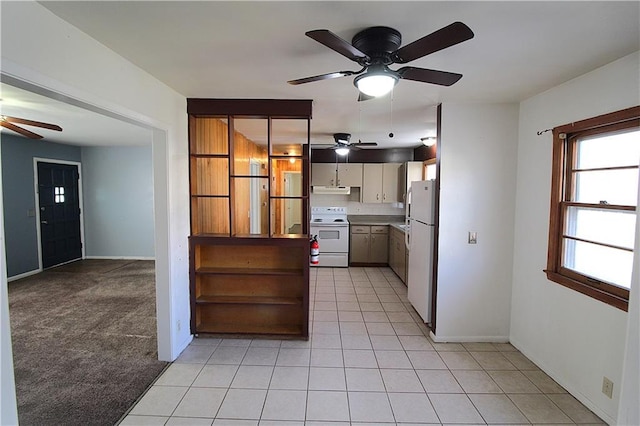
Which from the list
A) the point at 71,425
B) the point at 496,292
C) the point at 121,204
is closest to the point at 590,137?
the point at 496,292

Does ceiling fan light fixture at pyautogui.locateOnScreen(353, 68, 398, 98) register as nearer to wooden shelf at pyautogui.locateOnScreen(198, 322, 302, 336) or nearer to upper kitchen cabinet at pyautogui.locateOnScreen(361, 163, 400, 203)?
wooden shelf at pyautogui.locateOnScreen(198, 322, 302, 336)

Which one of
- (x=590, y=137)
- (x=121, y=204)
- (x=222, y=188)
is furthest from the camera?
(x=121, y=204)

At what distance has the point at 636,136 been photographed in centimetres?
198

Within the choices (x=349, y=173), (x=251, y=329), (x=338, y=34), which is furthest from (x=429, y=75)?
(x=349, y=173)

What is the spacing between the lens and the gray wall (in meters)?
4.80

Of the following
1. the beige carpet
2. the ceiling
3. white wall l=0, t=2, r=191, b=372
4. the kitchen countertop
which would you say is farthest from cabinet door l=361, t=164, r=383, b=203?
the beige carpet

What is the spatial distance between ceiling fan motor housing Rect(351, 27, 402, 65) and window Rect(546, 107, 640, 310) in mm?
1622

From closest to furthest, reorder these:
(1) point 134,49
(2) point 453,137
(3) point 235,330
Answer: (1) point 134,49 → (2) point 453,137 → (3) point 235,330

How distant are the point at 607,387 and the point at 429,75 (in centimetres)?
238

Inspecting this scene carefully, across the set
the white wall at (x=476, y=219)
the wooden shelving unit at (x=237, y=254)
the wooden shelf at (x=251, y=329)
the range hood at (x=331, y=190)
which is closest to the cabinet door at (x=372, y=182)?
the range hood at (x=331, y=190)

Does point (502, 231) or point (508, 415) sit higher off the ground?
point (502, 231)

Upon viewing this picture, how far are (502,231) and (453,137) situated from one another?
1.06m

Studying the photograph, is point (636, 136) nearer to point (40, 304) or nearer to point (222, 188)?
point (222, 188)

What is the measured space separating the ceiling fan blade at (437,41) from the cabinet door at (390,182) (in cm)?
445
